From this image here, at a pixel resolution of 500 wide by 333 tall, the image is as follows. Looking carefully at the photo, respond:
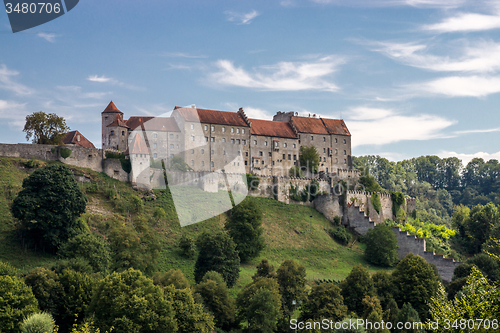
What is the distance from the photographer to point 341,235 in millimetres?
77062

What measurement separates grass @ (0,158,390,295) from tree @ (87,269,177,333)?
12.9m

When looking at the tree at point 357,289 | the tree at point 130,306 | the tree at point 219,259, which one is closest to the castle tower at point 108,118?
the tree at point 219,259

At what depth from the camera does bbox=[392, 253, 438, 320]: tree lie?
53.9 meters

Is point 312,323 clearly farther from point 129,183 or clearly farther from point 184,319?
point 129,183

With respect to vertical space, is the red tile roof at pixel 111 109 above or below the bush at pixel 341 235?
above

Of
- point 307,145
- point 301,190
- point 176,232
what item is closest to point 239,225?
point 176,232

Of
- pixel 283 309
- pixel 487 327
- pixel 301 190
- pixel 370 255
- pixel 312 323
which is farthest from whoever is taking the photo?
pixel 301 190

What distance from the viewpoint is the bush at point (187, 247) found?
60.7 meters

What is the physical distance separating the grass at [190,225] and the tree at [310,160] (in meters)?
15.6

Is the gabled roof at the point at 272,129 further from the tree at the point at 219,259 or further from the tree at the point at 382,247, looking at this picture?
the tree at the point at 219,259

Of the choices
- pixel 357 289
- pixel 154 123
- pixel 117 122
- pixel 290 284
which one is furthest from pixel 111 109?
pixel 357 289

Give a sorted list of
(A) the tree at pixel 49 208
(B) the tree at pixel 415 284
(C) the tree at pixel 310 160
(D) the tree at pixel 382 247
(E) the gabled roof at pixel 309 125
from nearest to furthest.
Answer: (A) the tree at pixel 49 208 → (B) the tree at pixel 415 284 → (D) the tree at pixel 382 247 → (C) the tree at pixel 310 160 → (E) the gabled roof at pixel 309 125

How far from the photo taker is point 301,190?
279 feet

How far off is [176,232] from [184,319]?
24.3 metres
